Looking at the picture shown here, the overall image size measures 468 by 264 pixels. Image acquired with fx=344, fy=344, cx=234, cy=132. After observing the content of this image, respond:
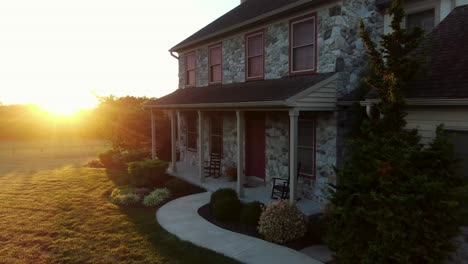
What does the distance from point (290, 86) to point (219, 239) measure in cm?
481

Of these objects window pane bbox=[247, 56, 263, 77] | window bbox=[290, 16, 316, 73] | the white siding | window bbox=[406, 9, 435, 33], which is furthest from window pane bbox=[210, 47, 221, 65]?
the white siding

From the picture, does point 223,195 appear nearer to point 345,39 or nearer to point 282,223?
point 282,223

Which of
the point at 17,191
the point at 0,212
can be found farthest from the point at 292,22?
the point at 17,191

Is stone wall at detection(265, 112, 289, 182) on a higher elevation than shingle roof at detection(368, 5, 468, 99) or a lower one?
lower

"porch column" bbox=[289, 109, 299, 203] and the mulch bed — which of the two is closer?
the mulch bed

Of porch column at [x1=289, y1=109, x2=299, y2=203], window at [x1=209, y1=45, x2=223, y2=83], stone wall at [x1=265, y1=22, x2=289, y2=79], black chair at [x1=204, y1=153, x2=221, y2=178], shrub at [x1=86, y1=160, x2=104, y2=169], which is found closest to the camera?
porch column at [x1=289, y1=109, x2=299, y2=203]

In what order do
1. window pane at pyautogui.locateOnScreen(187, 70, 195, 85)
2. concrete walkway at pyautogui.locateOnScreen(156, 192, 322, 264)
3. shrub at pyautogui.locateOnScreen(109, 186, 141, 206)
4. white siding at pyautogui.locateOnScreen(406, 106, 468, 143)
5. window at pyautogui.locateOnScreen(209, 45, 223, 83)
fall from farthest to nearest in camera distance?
window pane at pyautogui.locateOnScreen(187, 70, 195, 85) < window at pyautogui.locateOnScreen(209, 45, 223, 83) < shrub at pyautogui.locateOnScreen(109, 186, 141, 206) < concrete walkway at pyautogui.locateOnScreen(156, 192, 322, 264) < white siding at pyautogui.locateOnScreen(406, 106, 468, 143)

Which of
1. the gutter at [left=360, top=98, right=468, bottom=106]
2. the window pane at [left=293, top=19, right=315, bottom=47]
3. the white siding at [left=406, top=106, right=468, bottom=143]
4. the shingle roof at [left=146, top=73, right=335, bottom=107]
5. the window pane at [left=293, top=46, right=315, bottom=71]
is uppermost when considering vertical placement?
the window pane at [left=293, top=19, right=315, bottom=47]

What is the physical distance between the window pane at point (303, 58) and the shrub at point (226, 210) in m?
4.66

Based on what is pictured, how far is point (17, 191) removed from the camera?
13.4 metres

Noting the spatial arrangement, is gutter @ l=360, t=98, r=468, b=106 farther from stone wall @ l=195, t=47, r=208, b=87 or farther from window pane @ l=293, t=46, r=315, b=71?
stone wall @ l=195, t=47, r=208, b=87

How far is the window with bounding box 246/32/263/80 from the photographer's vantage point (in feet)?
41.1

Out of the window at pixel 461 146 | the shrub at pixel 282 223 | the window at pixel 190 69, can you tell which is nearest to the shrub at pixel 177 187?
the shrub at pixel 282 223

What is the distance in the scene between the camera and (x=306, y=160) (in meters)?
10.9
